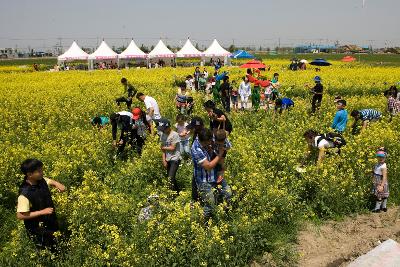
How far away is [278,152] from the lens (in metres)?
8.90

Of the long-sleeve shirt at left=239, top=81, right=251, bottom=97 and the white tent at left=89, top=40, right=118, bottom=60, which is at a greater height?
the white tent at left=89, top=40, right=118, bottom=60

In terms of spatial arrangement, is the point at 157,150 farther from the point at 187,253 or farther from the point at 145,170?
the point at 187,253

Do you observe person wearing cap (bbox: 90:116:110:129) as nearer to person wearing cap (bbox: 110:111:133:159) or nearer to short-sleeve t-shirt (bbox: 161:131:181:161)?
person wearing cap (bbox: 110:111:133:159)

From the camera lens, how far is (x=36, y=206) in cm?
529

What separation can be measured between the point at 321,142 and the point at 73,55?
43240mm

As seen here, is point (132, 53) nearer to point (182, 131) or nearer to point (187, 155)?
point (187, 155)

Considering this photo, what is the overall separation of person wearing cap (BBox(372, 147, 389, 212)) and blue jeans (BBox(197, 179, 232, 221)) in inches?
132

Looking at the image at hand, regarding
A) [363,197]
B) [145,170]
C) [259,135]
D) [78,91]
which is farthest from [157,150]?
[78,91]

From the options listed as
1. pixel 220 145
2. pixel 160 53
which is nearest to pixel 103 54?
pixel 160 53

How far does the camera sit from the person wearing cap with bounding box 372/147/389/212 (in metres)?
7.77

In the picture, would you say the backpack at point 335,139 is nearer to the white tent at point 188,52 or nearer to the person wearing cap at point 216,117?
the person wearing cap at point 216,117

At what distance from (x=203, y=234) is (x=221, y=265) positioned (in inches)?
20.5

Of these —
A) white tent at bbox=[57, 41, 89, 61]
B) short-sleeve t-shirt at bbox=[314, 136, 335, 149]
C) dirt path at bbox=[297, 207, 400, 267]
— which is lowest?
dirt path at bbox=[297, 207, 400, 267]

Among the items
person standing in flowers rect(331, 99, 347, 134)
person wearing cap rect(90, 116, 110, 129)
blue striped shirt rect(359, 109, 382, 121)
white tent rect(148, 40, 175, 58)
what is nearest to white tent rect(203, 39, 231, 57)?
white tent rect(148, 40, 175, 58)
